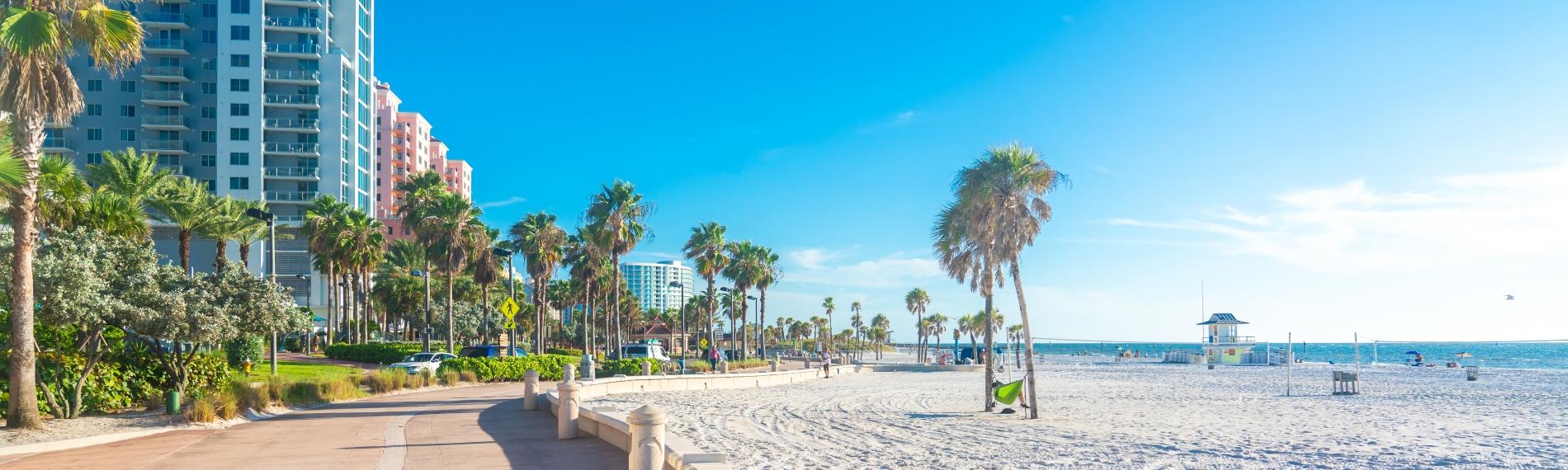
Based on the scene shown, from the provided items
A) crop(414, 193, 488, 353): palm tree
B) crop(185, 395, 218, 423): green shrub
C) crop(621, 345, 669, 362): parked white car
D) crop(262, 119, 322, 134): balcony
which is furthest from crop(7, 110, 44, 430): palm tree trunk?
crop(262, 119, 322, 134): balcony

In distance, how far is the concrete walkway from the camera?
1275 cm

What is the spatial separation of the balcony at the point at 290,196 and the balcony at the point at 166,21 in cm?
1606

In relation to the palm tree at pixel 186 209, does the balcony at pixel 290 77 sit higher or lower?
higher

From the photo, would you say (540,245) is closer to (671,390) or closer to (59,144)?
(671,390)

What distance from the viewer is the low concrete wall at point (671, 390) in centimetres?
895

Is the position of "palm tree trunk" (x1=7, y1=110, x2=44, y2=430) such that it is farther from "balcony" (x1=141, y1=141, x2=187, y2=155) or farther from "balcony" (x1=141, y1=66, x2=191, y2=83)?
"balcony" (x1=141, y1=66, x2=191, y2=83)

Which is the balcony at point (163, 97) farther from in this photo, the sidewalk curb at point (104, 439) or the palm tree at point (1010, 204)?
the palm tree at point (1010, 204)

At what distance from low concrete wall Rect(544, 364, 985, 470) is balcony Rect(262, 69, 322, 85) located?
57472 mm

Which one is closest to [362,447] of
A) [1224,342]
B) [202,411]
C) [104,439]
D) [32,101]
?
[104,439]

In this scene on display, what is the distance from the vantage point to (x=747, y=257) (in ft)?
231

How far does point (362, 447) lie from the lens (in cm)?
1444

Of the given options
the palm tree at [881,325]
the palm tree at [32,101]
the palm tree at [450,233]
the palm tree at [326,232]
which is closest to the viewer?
the palm tree at [32,101]

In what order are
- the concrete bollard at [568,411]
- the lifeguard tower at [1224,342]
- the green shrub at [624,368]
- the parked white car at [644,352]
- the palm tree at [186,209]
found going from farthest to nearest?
1. the lifeguard tower at [1224,342]
2. the parked white car at [644,352]
3. the palm tree at [186,209]
4. the green shrub at [624,368]
5. the concrete bollard at [568,411]

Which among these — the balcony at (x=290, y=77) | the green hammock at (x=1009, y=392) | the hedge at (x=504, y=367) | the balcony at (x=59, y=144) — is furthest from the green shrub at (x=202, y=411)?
the balcony at (x=59, y=144)
